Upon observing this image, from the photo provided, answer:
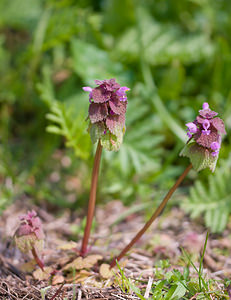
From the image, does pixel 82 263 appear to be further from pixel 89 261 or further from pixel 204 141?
pixel 204 141

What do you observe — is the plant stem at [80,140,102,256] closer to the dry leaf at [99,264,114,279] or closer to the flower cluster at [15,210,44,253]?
the dry leaf at [99,264,114,279]

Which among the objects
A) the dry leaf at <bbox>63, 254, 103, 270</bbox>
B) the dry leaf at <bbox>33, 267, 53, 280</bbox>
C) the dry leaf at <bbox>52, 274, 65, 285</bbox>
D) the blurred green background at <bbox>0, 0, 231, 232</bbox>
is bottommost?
the dry leaf at <bbox>52, 274, 65, 285</bbox>

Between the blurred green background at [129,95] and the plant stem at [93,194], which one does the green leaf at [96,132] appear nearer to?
the plant stem at [93,194]

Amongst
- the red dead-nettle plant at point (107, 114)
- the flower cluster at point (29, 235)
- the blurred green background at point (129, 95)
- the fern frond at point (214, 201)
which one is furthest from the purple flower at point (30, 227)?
the fern frond at point (214, 201)

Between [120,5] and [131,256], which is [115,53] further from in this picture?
[131,256]

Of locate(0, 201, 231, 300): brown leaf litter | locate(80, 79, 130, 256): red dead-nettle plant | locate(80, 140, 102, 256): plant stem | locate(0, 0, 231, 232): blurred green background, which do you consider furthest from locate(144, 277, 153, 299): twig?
locate(0, 0, 231, 232): blurred green background

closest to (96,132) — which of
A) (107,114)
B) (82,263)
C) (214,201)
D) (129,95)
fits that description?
(107,114)
